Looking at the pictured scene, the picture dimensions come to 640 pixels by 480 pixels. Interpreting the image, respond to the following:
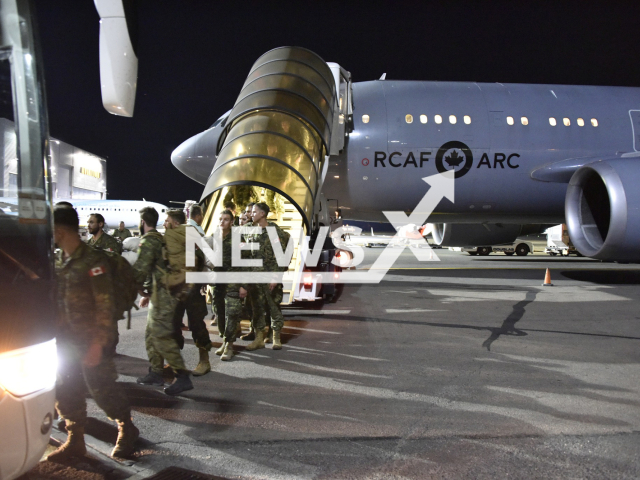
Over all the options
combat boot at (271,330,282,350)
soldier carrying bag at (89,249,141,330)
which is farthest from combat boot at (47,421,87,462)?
combat boot at (271,330,282,350)

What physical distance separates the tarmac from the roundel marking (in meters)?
4.78

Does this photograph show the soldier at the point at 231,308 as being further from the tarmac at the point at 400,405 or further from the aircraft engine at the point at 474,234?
the aircraft engine at the point at 474,234

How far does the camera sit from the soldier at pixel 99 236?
238 inches

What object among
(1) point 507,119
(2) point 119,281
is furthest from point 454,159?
(2) point 119,281

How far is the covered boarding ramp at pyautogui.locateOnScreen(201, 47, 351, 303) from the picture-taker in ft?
25.1

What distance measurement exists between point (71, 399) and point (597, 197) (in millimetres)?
10721

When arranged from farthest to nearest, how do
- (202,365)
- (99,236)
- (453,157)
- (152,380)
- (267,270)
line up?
(453,157) → (99,236) → (267,270) → (202,365) → (152,380)

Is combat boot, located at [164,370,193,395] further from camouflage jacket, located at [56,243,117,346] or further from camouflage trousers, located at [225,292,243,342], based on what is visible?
camouflage jacket, located at [56,243,117,346]

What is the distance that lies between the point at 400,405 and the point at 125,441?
2.05 m

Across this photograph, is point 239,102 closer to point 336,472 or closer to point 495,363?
point 495,363

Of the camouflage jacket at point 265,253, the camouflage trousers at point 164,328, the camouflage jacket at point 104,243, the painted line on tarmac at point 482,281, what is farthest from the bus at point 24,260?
the painted line on tarmac at point 482,281

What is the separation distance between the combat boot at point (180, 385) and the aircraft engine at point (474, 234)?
1140 cm

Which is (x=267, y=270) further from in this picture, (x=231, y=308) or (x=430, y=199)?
(x=430, y=199)

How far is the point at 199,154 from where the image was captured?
11.7 meters
